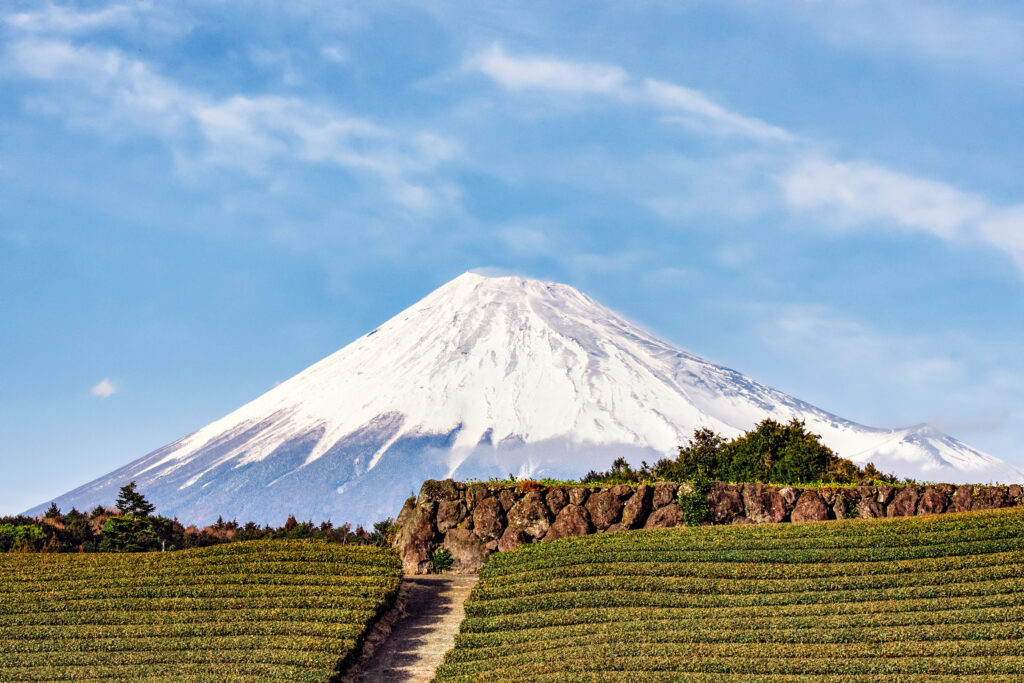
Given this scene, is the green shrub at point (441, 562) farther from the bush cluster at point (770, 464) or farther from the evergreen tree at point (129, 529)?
the evergreen tree at point (129, 529)

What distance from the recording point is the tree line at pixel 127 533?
2381 cm

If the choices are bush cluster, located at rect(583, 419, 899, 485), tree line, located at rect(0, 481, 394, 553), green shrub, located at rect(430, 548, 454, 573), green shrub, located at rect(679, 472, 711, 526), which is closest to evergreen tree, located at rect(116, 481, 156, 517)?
tree line, located at rect(0, 481, 394, 553)

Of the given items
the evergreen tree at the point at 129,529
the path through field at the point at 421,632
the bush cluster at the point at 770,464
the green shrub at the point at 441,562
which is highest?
the bush cluster at the point at 770,464

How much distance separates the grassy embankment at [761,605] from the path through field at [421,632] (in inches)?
23.5

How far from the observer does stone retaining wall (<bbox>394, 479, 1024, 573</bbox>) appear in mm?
22500

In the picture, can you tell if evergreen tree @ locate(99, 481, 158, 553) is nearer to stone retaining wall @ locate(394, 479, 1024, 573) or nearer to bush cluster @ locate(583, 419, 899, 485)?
stone retaining wall @ locate(394, 479, 1024, 573)

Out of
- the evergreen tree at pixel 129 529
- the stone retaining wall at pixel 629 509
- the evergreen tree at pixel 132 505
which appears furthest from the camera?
the evergreen tree at pixel 132 505

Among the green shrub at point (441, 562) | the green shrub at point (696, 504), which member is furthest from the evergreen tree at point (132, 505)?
the green shrub at point (696, 504)

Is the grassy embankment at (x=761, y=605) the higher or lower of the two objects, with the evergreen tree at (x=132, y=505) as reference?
lower

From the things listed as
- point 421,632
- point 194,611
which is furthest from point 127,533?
point 421,632

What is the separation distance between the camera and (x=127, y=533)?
78.3 ft

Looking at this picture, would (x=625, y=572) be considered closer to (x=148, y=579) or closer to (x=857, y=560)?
(x=857, y=560)

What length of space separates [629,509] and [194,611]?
10.2 m

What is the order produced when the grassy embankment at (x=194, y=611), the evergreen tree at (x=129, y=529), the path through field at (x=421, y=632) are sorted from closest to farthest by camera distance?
the grassy embankment at (x=194, y=611)
the path through field at (x=421, y=632)
the evergreen tree at (x=129, y=529)
